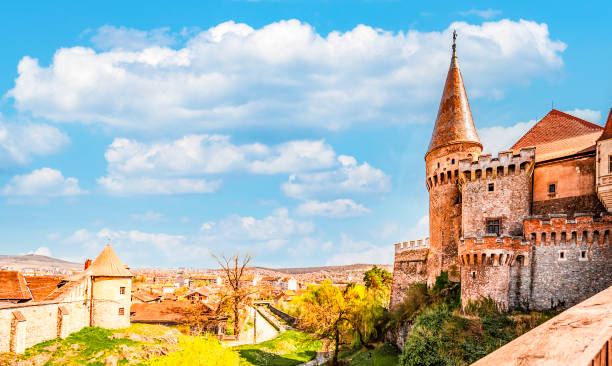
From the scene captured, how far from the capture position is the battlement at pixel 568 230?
24625 mm

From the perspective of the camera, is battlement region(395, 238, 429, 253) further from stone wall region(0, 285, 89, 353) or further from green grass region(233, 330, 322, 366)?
stone wall region(0, 285, 89, 353)

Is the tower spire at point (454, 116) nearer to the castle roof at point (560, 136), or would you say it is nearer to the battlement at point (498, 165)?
the battlement at point (498, 165)

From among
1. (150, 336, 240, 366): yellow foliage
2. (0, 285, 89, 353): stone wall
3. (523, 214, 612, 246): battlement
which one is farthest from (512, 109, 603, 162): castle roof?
(0, 285, 89, 353): stone wall

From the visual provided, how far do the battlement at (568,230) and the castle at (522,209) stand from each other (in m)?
0.05

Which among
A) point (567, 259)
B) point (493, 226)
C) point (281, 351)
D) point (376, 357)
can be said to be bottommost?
point (281, 351)

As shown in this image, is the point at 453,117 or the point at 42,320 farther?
the point at 453,117

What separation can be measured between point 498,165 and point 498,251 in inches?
263

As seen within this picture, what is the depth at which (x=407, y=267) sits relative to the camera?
41.4 m

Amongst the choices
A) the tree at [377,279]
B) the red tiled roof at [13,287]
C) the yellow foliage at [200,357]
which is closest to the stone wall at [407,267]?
the yellow foliage at [200,357]

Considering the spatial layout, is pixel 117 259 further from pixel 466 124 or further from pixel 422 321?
pixel 466 124

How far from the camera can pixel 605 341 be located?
243cm

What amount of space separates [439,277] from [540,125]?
48.2 ft

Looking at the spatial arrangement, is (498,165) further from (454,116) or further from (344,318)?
(344,318)

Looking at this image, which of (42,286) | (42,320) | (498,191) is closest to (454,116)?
(498,191)
